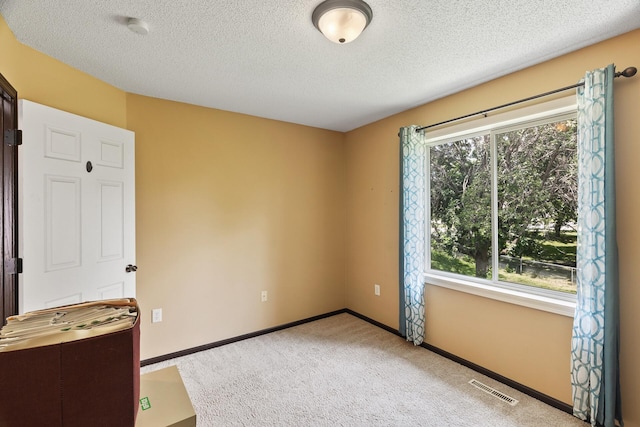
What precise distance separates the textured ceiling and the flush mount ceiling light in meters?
0.06

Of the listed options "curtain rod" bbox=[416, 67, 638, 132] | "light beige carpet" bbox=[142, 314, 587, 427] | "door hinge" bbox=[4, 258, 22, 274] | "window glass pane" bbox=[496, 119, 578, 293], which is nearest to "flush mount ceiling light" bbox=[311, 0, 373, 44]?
"curtain rod" bbox=[416, 67, 638, 132]

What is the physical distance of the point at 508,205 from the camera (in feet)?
8.07

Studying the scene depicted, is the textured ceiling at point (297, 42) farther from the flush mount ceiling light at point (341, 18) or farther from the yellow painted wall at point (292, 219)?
the yellow painted wall at point (292, 219)

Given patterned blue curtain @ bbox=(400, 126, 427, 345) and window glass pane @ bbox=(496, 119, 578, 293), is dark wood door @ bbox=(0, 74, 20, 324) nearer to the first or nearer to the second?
patterned blue curtain @ bbox=(400, 126, 427, 345)

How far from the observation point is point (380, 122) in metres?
3.50

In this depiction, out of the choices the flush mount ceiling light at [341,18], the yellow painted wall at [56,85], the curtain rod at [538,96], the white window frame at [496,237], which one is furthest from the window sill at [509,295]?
the yellow painted wall at [56,85]

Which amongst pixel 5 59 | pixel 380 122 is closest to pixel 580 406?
pixel 380 122

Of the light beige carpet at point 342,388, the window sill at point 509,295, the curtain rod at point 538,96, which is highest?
the curtain rod at point 538,96

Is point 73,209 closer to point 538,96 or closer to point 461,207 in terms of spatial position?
point 461,207

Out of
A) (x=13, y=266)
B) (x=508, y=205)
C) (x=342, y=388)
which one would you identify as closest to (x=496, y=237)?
(x=508, y=205)

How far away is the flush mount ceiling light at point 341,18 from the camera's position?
1488mm

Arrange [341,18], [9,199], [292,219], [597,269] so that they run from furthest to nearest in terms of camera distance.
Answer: [292,219] → [597,269] → [9,199] → [341,18]

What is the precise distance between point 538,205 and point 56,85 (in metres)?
3.62

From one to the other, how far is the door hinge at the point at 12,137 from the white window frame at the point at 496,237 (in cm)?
311
